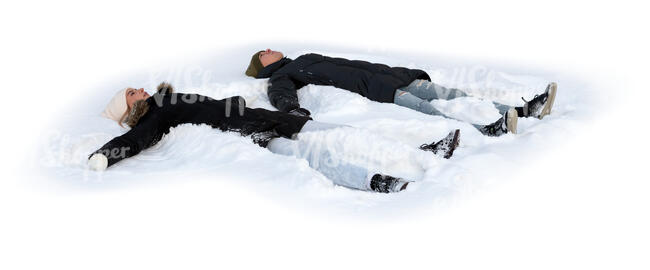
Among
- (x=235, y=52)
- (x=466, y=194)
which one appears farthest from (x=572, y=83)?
(x=235, y=52)

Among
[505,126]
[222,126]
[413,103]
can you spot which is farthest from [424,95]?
[222,126]

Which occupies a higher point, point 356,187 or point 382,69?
point 382,69

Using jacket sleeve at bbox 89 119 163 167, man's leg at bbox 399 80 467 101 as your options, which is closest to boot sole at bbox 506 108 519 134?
man's leg at bbox 399 80 467 101

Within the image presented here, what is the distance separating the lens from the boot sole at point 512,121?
3.24 metres

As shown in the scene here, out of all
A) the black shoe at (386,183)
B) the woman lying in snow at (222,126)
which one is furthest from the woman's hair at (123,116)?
the black shoe at (386,183)

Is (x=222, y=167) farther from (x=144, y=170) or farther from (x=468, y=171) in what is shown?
(x=468, y=171)

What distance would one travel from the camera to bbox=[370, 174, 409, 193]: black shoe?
105 inches

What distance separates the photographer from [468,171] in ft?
8.96

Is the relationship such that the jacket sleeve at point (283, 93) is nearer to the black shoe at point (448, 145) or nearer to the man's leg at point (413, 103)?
the man's leg at point (413, 103)

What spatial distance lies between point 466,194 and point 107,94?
2946 millimetres

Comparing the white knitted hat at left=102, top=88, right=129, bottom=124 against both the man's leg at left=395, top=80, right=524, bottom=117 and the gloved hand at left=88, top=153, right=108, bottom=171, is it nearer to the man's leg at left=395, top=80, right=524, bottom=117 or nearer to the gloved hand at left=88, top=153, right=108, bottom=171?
the gloved hand at left=88, top=153, right=108, bottom=171

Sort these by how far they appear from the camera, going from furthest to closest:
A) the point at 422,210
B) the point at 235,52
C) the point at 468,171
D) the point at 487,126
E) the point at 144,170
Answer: the point at 235,52
the point at 487,126
the point at 144,170
the point at 468,171
the point at 422,210

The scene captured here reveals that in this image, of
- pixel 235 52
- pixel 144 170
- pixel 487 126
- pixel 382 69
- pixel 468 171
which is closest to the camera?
pixel 468 171

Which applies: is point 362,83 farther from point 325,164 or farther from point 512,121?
point 325,164
